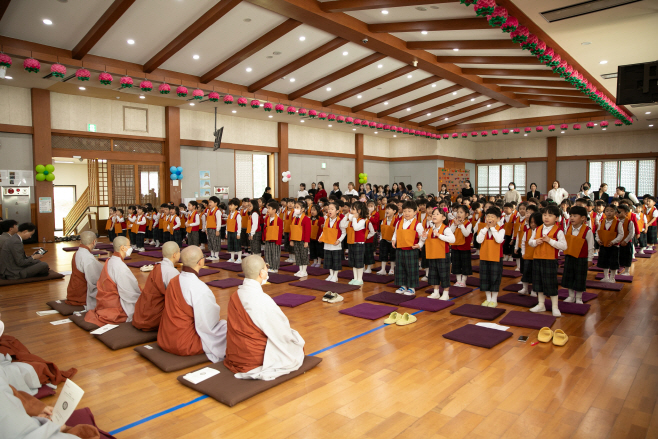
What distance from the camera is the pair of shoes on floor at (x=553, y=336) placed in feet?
13.5

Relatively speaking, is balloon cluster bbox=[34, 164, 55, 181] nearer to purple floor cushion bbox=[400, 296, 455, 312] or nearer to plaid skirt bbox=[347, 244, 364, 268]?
plaid skirt bbox=[347, 244, 364, 268]

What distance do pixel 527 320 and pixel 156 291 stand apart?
414 centimetres

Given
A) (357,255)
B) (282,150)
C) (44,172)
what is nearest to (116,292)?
(357,255)

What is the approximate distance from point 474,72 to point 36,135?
1244 cm

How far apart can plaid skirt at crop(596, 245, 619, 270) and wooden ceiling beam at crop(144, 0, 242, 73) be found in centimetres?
772

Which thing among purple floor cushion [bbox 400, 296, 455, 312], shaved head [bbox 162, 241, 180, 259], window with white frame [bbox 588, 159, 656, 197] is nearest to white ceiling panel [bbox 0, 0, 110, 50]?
shaved head [bbox 162, 241, 180, 259]

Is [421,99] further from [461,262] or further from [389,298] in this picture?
[389,298]

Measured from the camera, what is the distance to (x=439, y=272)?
229 inches

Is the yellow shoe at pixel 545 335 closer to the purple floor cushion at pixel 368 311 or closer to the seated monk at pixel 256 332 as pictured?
the purple floor cushion at pixel 368 311

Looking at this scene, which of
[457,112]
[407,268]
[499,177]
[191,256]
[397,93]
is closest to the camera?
[191,256]

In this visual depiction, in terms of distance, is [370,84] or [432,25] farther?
[370,84]

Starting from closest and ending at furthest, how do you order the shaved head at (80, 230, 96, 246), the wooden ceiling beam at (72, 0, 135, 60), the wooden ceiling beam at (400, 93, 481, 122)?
the shaved head at (80, 230, 96, 246)
the wooden ceiling beam at (72, 0, 135, 60)
the wooden ceiling beam at (400, 93, 481, 122)

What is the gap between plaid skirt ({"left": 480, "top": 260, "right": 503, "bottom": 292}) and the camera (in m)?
5.44

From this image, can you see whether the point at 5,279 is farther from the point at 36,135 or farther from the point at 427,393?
the point at 427,393
